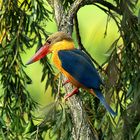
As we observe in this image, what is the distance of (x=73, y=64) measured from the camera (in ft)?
4.45

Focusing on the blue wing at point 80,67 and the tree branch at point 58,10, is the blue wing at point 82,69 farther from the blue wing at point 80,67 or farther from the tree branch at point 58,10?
the tree branch at point 58,10

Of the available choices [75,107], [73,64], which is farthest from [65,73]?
[75,107]

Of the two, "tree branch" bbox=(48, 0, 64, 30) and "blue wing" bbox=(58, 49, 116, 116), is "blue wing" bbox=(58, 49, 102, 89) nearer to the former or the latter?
"blue wing" bbox=(58, 49, 116, 116)

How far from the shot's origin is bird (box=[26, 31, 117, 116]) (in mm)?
1344

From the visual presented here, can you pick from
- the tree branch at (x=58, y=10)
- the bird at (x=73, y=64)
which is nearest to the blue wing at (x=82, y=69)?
the bird at (x=73, y=64)

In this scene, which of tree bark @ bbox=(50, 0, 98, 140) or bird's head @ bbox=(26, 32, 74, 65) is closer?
tree bark @ bbox=(50, 0, 98, 140)

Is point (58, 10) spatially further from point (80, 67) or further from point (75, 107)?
point (75, 107)

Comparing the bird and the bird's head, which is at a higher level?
the bird's head

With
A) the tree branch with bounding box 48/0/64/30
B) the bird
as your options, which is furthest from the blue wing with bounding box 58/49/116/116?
the tree branch with bounding box 48/0/64/30

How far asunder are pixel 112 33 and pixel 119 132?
1.25 feet

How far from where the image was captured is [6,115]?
1939mm

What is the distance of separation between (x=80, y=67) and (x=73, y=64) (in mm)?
69

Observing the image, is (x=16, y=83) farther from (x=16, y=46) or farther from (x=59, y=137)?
(x=59, y=137)

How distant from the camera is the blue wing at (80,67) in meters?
1.34
